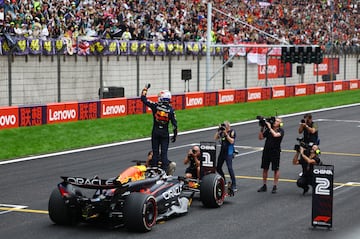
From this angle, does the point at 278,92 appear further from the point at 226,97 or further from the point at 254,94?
the point at 226,97

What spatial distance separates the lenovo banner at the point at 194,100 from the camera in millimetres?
38688

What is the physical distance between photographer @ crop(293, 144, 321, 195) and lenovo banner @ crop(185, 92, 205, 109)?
68.0 feet

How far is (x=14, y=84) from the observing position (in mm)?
32469

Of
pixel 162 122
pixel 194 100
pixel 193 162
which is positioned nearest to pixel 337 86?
pixel 194 100

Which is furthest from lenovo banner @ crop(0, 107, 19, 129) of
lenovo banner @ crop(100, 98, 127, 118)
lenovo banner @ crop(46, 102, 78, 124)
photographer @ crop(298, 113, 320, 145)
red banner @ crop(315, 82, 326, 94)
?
red banner @ crop(315, 82, 326, 94)

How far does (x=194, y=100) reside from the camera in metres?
39.3

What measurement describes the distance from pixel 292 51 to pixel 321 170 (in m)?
34.2

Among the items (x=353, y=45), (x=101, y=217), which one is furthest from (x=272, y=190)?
(x=353, y=45)

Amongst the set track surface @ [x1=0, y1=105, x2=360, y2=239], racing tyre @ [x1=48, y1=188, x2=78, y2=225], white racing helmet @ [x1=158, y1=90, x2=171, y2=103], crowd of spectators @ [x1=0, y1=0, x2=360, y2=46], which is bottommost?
track surface @ [x1=0, y1=105, x2=360, y2=239]

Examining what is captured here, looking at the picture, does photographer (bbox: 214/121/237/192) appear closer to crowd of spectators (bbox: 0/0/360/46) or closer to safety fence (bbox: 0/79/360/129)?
safety fence (bbox: 0/79/360/129)

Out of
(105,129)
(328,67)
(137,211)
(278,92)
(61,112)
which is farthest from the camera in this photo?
(328,67)

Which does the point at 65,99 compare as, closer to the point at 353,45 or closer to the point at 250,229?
the point at 250,229

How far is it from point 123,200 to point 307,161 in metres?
5.20

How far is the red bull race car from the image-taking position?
13.7 meters
